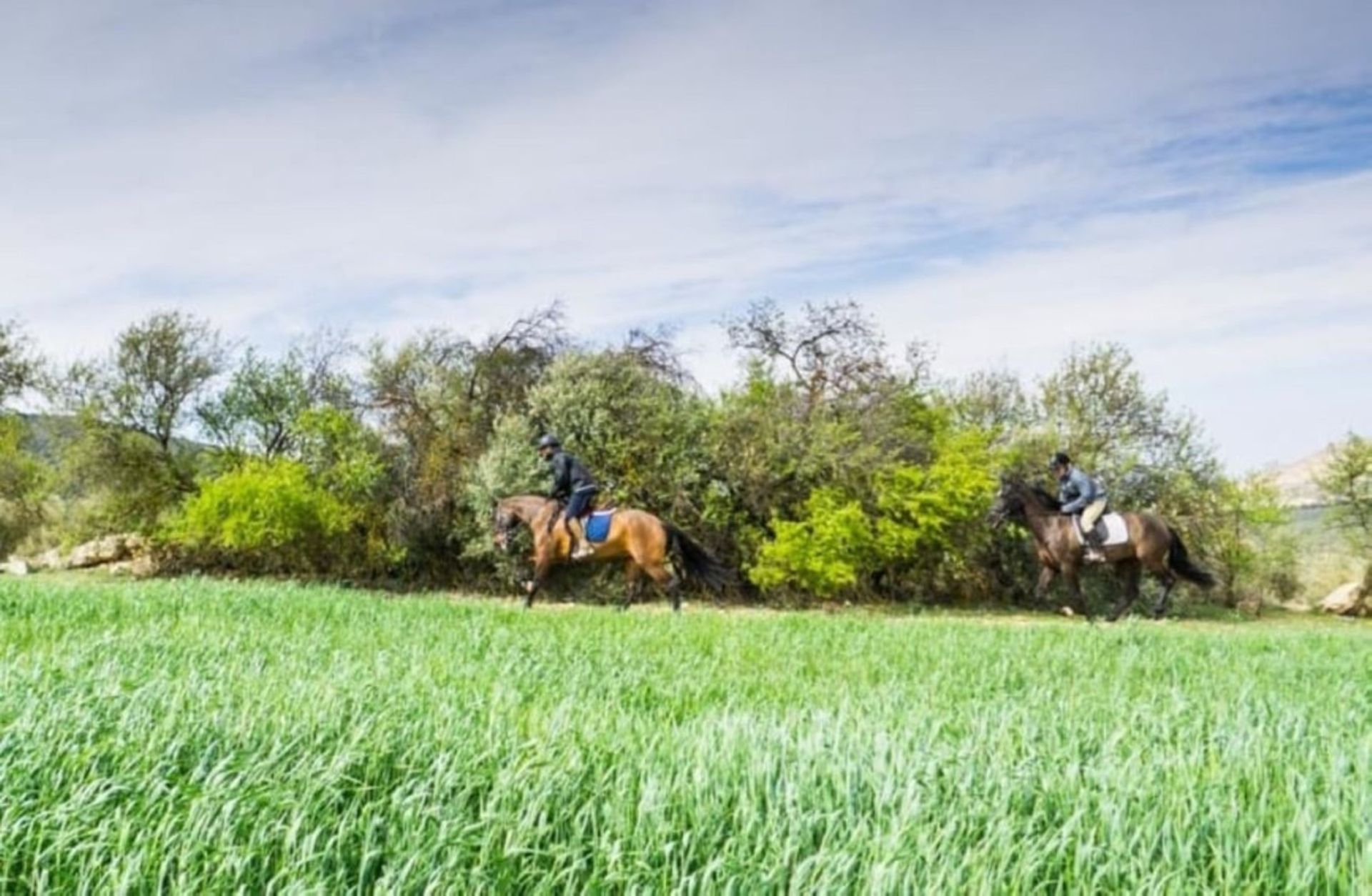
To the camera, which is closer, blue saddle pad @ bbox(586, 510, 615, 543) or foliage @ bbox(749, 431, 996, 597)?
blue saddle pad @ bbox(586, 510, 615, 543)

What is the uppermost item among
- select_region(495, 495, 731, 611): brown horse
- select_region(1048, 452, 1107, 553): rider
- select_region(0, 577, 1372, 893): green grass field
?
select_region(1048, 452, 1107, 553): rider

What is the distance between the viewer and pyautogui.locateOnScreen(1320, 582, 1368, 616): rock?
2025cm

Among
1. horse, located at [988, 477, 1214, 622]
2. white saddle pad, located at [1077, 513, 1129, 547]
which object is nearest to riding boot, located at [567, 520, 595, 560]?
horse, located at [988, 477, 1214, 622]

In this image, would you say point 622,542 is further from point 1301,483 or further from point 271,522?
point 1301,483

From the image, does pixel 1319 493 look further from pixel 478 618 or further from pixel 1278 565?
pixel 478 618

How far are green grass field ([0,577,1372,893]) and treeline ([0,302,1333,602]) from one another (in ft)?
44.6

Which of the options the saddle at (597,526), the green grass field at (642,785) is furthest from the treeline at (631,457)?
the green grass field at (642,785)

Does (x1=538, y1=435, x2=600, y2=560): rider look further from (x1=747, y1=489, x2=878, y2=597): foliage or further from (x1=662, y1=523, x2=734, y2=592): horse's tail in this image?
(x1=747, y1=489, x2=878, y2=597): foliage

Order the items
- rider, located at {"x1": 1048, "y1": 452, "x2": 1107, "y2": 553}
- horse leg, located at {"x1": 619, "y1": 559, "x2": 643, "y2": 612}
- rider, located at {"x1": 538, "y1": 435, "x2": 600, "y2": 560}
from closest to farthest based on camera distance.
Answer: rider, located at {"x1": 538, "y1": 435, "x2": 600, "y2": 560}
horse leg, located at {"x1": 619, "y1": 559, "x2": 643, "y2": 612}
rider, located at {"x1": 1048, "y1": 452, "x2": 1107, "y2": 553}

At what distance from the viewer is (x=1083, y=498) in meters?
15.8

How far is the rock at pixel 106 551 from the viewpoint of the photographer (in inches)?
849

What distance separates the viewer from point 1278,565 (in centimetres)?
2131

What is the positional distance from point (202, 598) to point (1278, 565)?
23205mm

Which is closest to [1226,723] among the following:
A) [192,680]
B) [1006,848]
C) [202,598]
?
[1006,848]
